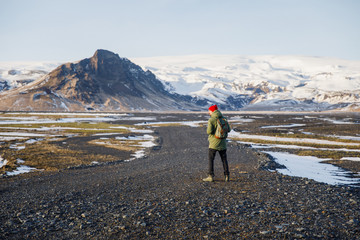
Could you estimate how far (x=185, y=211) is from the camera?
37.0ft

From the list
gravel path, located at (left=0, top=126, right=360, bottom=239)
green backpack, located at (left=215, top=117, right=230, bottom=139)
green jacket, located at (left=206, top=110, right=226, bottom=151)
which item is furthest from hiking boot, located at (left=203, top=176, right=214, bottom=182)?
green backpack, located at (left=215, top=117, right=230, bottom=139)

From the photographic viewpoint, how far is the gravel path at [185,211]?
9.32 metres

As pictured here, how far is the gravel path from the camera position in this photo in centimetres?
932

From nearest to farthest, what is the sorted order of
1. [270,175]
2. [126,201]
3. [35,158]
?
1. [126,201]
2. [270,175]
3. [35,158]

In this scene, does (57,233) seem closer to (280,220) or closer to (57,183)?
(280,220)

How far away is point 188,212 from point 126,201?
332cm

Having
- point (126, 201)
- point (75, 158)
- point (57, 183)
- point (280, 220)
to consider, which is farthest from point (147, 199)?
point (75, 158)

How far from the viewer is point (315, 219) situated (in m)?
9.93

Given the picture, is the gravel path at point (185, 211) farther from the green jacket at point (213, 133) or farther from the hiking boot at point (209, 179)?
the green jacket at point (213, 133)

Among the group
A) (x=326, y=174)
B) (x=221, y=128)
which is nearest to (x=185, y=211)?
(x=221, y=128)

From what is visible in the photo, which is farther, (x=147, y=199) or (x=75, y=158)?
(x=75, y=158)

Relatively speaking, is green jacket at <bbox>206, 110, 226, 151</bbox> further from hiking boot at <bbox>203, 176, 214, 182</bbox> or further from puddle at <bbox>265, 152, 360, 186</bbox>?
puddle at <bbox>265, 152, 360, 186</bbox>

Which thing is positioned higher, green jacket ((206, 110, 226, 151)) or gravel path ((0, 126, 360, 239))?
green jacket ((206, 110, 226, 151))

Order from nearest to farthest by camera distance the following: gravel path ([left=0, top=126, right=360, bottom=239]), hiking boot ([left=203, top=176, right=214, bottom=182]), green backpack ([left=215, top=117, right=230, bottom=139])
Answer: gravel path ([left=0, top=126, right=360, bottom=239]), green backpack ([left=215, top=117, right=230, bottom=139]), hiking boot ([left=203, top=176, right=214, bottom=182])
